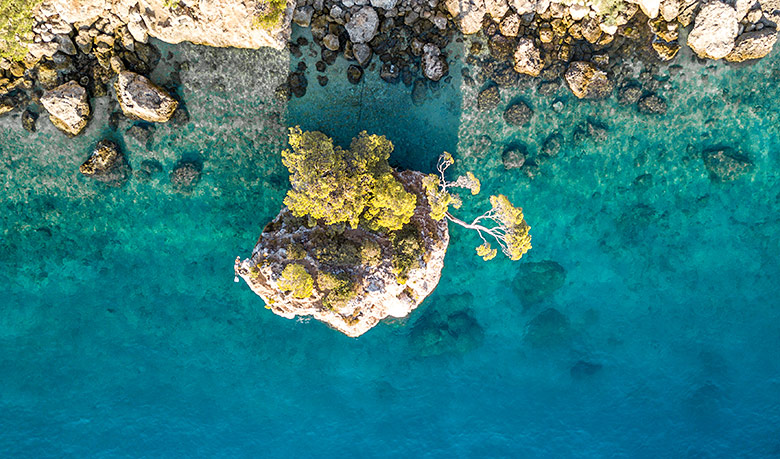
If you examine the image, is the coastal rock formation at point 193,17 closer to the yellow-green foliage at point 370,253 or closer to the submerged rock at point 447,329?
the yellow-green foliage at point 370,253

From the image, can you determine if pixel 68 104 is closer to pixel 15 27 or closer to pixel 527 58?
pixel 15 27

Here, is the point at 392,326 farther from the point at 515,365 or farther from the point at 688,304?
the point at 688,304

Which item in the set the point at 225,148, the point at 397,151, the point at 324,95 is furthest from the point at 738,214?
the point at 225,148

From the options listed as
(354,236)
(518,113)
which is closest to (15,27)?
(354,236)

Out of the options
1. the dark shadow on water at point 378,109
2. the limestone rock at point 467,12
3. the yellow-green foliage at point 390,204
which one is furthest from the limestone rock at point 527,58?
the yellow-green foliage at point 390,204

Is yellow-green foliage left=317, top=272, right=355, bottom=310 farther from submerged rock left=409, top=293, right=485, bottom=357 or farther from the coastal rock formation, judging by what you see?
the coastal rock formation
